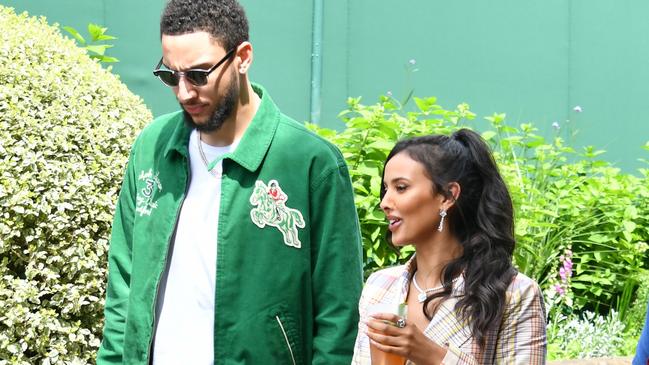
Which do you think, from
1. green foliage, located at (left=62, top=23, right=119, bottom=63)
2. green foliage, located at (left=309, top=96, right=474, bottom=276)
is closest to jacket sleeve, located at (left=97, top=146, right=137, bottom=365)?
green foliage, located at (left=62, top=23, right=119, bottom=63)

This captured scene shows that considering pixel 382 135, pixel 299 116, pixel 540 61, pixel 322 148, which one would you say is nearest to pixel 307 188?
pixel 322 148

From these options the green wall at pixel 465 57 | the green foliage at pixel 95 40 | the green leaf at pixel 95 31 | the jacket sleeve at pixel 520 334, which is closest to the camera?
the jacket sleeve at pixel 520 334

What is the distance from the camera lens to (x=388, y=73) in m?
9.74

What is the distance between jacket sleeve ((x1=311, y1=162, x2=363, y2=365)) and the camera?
3.75 m

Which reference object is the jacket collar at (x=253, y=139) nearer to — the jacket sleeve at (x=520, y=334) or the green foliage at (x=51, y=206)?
the jacket sleeve at (x=520, y=334)

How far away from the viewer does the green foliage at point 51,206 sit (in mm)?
5020

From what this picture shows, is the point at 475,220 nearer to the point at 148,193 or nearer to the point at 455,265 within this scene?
the point at 455,265

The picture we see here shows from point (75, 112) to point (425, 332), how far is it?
246 centimetres

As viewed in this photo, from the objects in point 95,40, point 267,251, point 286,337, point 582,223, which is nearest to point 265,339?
point 286,337

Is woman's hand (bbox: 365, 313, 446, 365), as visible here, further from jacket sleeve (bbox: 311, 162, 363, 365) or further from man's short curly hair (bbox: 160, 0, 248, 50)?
man's short curly hair (bbox: 160, 0, 248, 50)

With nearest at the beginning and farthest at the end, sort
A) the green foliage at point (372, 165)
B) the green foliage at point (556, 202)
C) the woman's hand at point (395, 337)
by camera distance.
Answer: the woman's hand at point (395, 337), the green foliage at point (372, 165), the green foliage at point (556, 202)

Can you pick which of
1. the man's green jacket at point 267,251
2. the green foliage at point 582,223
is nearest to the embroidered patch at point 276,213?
the man's green jacket at point 267,251

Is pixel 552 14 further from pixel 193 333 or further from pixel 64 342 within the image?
pixel 193 333

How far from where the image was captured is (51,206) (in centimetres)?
508
